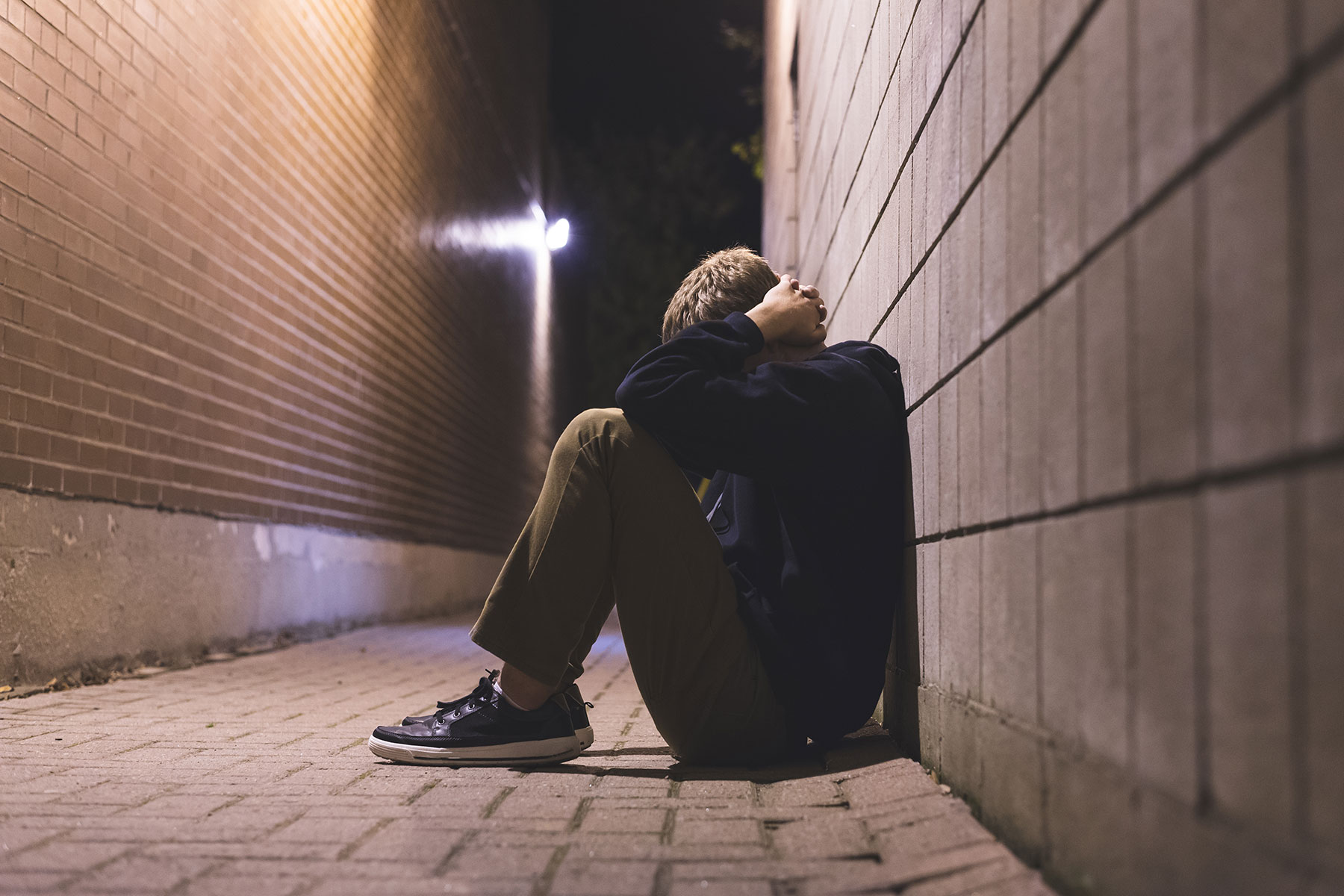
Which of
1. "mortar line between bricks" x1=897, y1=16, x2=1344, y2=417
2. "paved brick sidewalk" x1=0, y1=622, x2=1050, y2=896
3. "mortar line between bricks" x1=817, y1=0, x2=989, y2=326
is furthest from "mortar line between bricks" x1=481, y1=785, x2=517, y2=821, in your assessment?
"mortar line between bricks" x1=817, y1=0, x2=989, y2=326

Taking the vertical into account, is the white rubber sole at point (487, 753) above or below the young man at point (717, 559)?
below

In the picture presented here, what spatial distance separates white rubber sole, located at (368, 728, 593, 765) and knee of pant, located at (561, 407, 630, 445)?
0.76m

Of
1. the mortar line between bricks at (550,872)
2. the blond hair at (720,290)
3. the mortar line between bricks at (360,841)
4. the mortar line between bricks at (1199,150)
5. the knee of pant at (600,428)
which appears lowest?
the mortar line between bricks at (360,841)

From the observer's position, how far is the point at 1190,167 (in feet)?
3.34

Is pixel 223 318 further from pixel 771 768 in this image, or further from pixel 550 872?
pixel 550 872

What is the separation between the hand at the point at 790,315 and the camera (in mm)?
2561

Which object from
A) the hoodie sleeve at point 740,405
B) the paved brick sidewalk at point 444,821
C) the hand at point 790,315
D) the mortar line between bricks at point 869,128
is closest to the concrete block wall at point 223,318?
the paved brick sidewalk at point 444,821

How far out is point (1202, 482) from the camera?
3.24 ft

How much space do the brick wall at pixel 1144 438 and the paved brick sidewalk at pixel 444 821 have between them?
211mm

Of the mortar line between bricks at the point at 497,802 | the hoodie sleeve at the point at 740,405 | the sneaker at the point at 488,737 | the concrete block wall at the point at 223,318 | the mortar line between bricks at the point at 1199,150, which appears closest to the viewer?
the mortar line between bricks at the point at 1199,150

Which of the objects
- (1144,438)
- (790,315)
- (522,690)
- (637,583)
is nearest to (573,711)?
(522,690)

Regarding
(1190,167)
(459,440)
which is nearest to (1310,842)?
(1190,167)

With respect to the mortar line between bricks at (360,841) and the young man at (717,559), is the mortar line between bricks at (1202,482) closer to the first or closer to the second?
the young man at (717,559)

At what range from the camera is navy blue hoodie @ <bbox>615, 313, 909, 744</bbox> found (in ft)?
7.44
